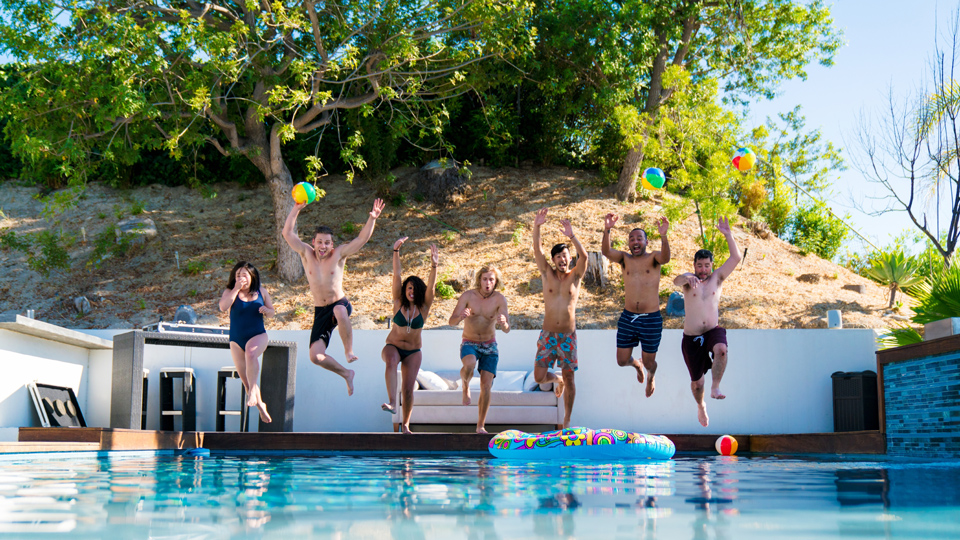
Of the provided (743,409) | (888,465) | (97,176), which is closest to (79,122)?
(97,176)

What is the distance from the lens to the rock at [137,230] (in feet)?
56.9

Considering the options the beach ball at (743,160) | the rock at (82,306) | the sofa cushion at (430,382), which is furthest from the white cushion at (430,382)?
the rock at (82,306)

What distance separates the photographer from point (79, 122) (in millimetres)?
13328

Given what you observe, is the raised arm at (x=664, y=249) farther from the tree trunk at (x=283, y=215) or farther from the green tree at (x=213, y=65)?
the tree trunk at (x=283, y=215)

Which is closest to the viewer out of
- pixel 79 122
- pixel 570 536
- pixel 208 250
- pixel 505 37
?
pixel 570 536

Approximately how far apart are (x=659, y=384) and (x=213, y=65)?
8.59 meters

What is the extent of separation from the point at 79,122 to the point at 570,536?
14.0 metres

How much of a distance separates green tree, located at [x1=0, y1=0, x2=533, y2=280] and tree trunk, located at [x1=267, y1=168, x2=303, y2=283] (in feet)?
0.10

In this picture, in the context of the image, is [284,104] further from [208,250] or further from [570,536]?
[570,536]

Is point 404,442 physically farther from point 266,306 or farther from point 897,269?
point 897,269

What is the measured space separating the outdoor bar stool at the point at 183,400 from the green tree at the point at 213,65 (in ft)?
15.9

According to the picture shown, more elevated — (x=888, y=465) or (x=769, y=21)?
(x=769, y=21)

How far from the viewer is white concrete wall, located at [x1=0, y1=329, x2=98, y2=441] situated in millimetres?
7164

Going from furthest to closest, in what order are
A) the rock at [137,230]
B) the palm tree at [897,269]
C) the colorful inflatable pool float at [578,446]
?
the rock at [137,230] < the palm tree at [897,269] < the colorful inflatable pool float at [578,446]
